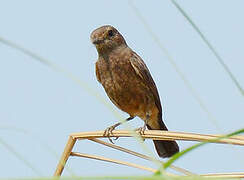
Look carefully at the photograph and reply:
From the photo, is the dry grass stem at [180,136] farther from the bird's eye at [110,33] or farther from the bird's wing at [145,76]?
the bird's eye at [110,33]

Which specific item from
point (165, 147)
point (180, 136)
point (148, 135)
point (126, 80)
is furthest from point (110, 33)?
point (180, 136)

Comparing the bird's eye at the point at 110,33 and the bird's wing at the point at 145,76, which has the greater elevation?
the bird's eye at the point at 110,33

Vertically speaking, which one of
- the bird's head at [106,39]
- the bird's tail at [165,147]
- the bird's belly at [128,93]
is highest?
the bird's head at [106,39]

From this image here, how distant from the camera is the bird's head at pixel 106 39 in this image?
188 inches

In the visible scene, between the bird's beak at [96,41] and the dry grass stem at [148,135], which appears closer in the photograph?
the dry grass stem at [148,135]

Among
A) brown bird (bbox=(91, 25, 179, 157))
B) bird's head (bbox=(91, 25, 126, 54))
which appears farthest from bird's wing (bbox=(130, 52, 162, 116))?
bird's head (bbox=(91, 25, 126, 54))

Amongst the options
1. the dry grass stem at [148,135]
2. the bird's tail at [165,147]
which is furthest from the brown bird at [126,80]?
the dry grass stem at [148,135]

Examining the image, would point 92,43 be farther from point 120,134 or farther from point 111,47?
point 120,134

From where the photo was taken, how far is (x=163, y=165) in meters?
0.90

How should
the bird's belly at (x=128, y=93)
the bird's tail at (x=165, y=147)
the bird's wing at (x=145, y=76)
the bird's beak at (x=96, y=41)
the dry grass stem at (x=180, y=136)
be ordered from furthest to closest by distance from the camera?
the bird's tail at (x=165, y=147), the bird's wing at (x=145, y=76), the bird's belly at (x=128, y=93), the bird's beak at (x=96, y=41), the dry grass stem at (x=180, y=136)

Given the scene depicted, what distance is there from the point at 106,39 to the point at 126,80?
468mm

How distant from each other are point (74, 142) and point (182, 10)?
105 centimetres

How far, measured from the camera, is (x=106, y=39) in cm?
500

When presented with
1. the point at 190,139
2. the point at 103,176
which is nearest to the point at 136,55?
the point at 190,139
